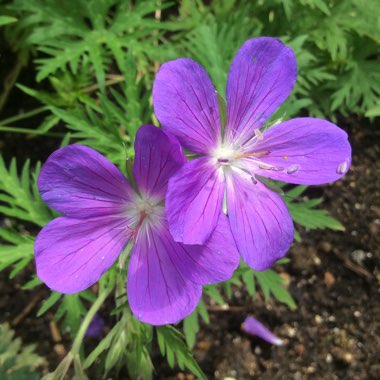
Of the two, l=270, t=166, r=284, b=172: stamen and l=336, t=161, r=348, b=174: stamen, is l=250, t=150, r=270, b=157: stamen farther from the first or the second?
l=336, t=161, r=348, b=174: stamen

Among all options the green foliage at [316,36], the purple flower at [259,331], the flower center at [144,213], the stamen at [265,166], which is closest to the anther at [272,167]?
the stamen at [265,166]

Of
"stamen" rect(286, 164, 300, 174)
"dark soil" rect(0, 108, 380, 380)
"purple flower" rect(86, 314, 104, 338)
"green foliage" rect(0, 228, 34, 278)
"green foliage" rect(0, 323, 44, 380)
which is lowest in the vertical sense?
"dark soil" rect(0, 108, 380, 380)

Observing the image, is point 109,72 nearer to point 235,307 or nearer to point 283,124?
point 235,307

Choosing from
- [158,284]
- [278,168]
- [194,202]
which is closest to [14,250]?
[158,284]

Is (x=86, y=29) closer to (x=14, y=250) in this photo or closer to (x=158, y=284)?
(x=14, y=250)

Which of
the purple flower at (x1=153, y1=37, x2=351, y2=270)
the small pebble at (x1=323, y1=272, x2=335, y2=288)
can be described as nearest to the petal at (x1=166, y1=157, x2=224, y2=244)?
the purple flower at (x1=153, y1=37, x2=351, y2=270)

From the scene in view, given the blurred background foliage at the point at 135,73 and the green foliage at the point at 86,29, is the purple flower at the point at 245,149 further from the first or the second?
the green foliage at the point at 86,29

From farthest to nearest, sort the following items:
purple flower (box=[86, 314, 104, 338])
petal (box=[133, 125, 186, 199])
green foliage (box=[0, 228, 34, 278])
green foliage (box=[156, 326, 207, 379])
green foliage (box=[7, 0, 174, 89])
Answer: purple flower (box=[86, 314, 104, 338]) < green foliage (box=[7, 0, 174, 89]) < green foliage (box=[0, 228, 34, 278]) < green foliage (box=[156, 326, 207, 379]) < petal (box=[133, 125, 186, 199])
